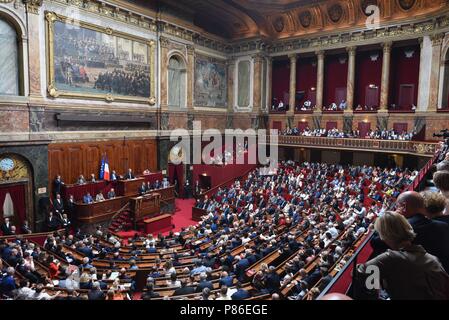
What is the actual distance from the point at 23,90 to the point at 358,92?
22445mm

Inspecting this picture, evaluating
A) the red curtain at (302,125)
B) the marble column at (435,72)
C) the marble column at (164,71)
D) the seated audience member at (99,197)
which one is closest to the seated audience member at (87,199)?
the seated audience member at (99,197)

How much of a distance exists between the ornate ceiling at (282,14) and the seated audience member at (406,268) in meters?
20.4

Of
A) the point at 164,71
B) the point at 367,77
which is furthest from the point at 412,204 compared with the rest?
the point at 367,77

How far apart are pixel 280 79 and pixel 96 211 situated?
64.8 feet

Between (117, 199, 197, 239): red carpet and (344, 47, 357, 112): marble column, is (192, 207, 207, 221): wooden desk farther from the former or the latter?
(344, 47, 357, 112): marble column

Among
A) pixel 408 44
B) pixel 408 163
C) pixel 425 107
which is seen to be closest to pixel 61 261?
pixel 408 163

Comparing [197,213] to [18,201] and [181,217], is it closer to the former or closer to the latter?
[181,217]

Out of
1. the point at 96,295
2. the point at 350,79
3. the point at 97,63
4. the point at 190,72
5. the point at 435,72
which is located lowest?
the point at 96,295

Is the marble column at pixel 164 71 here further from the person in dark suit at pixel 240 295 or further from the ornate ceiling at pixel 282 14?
the person in dark suit at pixel 240 295

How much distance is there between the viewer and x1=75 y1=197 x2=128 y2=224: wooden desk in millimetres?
14805

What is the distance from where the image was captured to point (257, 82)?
2612 centimetres

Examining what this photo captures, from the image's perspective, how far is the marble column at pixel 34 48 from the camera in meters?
14.1

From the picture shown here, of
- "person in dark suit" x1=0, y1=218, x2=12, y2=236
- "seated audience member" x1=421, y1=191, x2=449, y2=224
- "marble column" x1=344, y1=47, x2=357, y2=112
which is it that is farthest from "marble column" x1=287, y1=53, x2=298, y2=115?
"seated audience member" x1=421, y1=191, x2=449, y2=224

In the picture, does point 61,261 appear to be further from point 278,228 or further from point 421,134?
point 421,134
